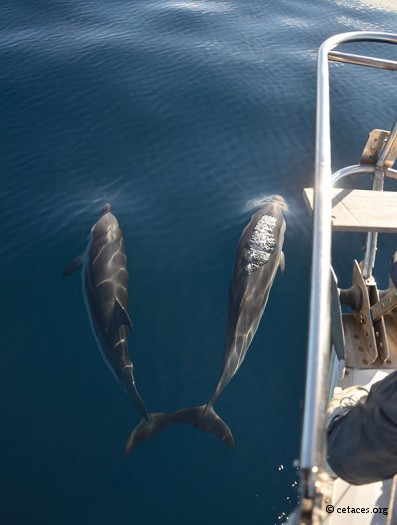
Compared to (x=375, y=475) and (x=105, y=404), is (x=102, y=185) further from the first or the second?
(x=375, y=475)

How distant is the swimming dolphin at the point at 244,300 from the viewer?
563cm

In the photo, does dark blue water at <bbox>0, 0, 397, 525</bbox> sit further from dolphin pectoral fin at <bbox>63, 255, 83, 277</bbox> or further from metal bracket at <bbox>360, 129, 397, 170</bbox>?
metal bracket at <bbox>360, 129, 397, 170</bbox>

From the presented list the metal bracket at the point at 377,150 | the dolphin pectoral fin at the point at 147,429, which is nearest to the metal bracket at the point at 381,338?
the metal bracket at the point at 377,150

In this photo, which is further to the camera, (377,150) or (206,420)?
(206,420)

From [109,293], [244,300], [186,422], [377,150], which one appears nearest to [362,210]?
[377,150]

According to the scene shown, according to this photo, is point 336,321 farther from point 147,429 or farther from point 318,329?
point 147,429

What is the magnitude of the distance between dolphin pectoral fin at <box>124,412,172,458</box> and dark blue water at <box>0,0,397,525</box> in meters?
0.11

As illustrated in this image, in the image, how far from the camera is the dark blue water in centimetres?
532

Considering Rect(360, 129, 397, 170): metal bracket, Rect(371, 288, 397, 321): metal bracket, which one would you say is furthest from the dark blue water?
Rect(360, 129, 397, 170): metal bracket

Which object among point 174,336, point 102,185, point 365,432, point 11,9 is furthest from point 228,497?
point 11,9

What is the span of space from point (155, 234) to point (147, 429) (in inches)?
138

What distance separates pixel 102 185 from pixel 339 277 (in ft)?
16.2

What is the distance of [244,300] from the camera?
6641 mm

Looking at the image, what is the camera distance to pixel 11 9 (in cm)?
1440
